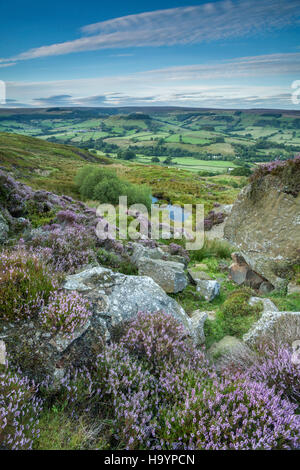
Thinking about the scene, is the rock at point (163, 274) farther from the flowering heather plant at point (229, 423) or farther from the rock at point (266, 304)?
the flowering heather plant at point (229, 423)

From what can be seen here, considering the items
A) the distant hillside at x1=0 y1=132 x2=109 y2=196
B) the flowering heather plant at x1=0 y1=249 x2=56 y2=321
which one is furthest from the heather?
the distant hillside at x1=0 y1=132 x2=109 y2=196

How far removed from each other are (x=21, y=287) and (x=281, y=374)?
15.2 ft

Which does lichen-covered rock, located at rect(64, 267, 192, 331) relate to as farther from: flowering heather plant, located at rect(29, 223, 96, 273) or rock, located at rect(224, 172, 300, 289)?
rock, located at rect(224, 172, 300, 289)

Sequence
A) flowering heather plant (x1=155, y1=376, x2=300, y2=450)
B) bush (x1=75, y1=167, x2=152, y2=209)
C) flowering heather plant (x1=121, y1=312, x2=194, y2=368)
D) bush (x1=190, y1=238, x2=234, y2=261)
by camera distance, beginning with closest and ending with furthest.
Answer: flowering heather plant (x1=155, y1=376, x2=300, y2=450) < flowering heather plant (x1=121, y1=312, x2=194, y2=368) < bush (x1=190, y1=238, x2=234, y2=261) < bush (x1=75, y1=167, x2=152, y2=209)

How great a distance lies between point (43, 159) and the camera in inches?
4321

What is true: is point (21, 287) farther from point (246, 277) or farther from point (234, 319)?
point (246, 277)

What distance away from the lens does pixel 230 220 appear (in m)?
11.7

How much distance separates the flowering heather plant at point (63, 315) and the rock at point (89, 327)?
11cm

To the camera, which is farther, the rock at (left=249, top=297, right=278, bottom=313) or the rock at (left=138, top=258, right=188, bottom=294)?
the rock at (left=138, top=258, right=188, bottom=294)

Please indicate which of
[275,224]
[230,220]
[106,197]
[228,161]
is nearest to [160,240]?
[230,220]

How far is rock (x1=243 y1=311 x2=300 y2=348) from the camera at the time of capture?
540 cm

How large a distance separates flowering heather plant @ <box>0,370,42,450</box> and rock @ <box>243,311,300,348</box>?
4324 millimetres
